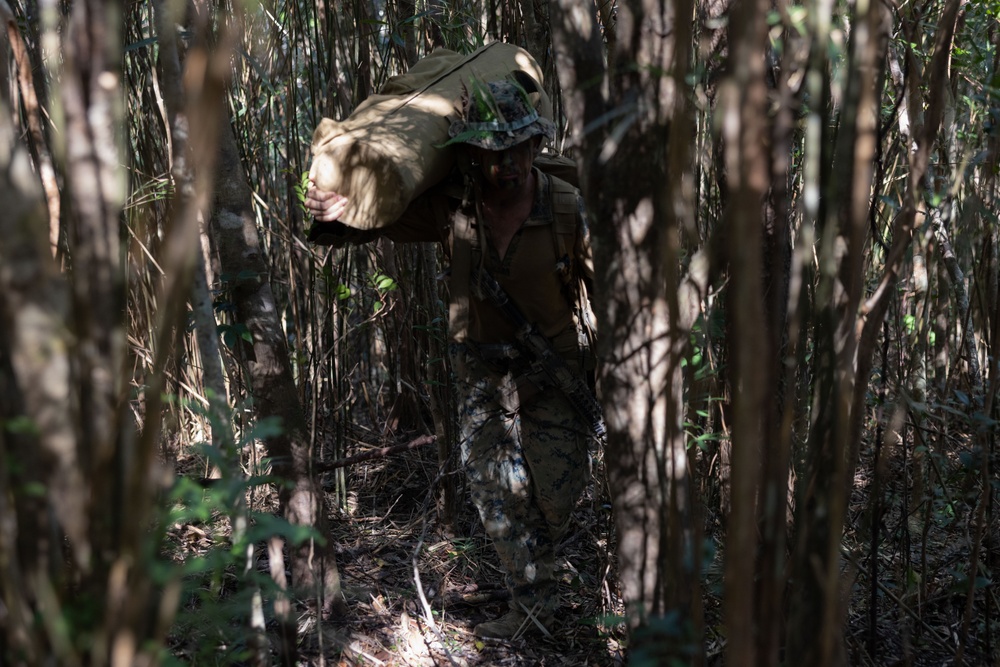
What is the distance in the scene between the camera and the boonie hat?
8.00 feet

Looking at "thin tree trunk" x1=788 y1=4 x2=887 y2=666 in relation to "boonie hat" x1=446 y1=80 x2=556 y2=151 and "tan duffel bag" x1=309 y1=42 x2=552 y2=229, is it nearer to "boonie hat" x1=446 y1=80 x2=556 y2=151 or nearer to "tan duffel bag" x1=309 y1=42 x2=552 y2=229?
"boonie hat" x1=446 y1=80 x2=556 y2=151

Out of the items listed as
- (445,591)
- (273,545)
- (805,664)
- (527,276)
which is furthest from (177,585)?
(445,591)

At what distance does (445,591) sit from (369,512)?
75cm

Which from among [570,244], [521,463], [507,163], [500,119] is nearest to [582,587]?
[521,463]

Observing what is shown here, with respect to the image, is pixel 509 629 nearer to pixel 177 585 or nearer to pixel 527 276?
pixel 527 276

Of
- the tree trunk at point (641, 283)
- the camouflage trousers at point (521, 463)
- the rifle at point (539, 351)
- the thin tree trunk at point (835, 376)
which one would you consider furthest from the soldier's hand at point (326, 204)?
the thin tree trunk at point (835, 376)

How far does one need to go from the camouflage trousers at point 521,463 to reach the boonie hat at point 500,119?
723 millimetres

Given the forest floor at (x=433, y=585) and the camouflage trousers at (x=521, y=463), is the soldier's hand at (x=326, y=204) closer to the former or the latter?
the camouflage trousers at (x=521, y=463)

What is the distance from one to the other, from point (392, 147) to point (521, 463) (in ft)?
3.82

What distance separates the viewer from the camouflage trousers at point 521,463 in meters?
2.86

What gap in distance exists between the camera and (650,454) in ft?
4.36

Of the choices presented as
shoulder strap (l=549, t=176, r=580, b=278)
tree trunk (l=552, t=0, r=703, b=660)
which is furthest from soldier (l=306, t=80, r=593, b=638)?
tree trunk (l=552, t=0, r=703, b=660)

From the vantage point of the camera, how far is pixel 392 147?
2.44 metres

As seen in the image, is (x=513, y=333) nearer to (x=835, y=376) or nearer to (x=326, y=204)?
(x=326, y=204)
